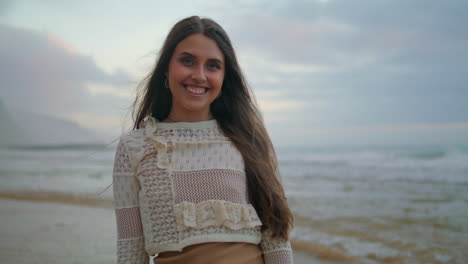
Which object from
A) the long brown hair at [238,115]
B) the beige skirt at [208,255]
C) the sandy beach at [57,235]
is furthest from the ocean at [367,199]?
the beige skirt at [208,255]

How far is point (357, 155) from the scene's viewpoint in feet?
54.9

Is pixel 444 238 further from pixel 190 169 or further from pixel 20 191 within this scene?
pixel 20 191

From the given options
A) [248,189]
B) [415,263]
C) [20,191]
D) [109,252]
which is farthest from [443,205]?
[20,191]

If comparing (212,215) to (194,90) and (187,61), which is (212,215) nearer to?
(194,90)

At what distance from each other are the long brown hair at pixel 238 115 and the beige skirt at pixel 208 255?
→ 0.72 feet

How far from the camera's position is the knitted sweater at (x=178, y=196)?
173 cm

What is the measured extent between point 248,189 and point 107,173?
10.1m

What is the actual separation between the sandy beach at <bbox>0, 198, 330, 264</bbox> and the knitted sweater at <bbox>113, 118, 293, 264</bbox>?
1.93m

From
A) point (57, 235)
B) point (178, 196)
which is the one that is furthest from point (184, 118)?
point (57, 235)

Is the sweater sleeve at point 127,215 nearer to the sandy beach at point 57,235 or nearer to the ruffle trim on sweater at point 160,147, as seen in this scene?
the ruffle trim on sweater at point 160,147

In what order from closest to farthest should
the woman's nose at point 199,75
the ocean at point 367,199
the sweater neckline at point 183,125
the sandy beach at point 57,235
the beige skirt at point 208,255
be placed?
the beige skirt at point 208,255
the woman's nose at point 199,75
the sweater neckline at point 183,125
the sandy beach at point 57,235
the ocean at point 367,199

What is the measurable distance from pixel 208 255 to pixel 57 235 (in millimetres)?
3088

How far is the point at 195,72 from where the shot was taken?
1850 mm

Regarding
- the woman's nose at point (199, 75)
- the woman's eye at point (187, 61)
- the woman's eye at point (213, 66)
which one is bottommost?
the woman's nose at point (199, 75)
